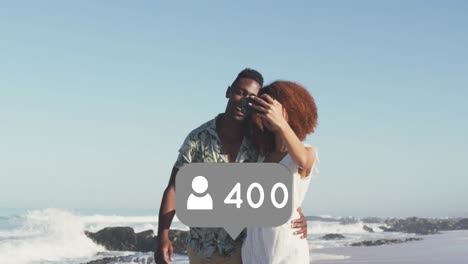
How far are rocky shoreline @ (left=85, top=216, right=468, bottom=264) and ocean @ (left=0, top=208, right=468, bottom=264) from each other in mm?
169

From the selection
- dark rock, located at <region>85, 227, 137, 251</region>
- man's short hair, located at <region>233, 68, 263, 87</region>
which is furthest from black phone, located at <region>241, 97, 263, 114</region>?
dark rock, located at <region>85, 227, 137, 251</region>

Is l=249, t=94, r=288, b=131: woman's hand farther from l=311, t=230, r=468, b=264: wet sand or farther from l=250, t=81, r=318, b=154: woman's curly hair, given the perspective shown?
l=311, t=230, r=468, b=264: wet sand

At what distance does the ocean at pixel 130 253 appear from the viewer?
35.7 ft

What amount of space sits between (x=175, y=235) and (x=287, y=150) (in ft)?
30.6

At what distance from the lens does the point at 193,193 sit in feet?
12.3

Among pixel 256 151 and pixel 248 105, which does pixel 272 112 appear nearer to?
pixel 248 105

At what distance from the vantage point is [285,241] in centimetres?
294

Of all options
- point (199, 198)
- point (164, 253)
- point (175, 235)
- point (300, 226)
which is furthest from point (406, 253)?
point (300, 226)

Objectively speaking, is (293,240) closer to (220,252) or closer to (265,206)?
(265,206)

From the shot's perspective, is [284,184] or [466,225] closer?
[284,184]

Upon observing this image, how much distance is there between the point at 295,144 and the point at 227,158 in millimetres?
939

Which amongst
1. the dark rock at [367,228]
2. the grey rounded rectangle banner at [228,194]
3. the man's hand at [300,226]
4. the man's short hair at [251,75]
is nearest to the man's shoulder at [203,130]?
the grey rounded rectangle banner at [228,194]

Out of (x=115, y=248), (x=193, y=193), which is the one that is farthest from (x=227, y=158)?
(x=115, y=248)

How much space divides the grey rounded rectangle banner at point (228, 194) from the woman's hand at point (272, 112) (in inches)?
11.2
